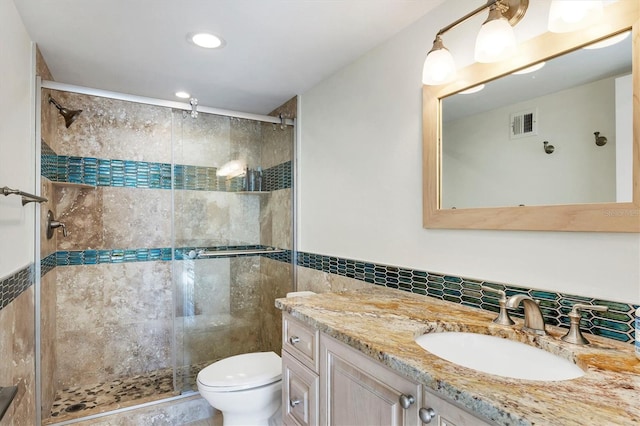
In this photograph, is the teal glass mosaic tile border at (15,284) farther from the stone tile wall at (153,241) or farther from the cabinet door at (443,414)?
the cabinet door at (443,414)

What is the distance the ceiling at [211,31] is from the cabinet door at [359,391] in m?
1.45

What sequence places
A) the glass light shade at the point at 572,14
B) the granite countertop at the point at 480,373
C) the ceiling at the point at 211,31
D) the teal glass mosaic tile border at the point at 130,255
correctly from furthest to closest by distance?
the teal glass mosaic tile border at the point at 130,255 < the ceiling at the point at 211,31 < the glass light shade at the point at 572,14 < the granite countertop at the point at 480,373

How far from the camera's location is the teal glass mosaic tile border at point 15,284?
4.50ft

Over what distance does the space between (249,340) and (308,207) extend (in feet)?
3.90

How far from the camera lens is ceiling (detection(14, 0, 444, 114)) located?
5.09 feet

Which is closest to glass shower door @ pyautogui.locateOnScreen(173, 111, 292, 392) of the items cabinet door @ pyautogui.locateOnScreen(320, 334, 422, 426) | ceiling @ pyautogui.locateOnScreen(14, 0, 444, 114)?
ceiling @ pyautogui.locateOnScreen(14, 0, 444, 114)

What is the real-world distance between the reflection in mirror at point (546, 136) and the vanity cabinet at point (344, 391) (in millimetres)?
754

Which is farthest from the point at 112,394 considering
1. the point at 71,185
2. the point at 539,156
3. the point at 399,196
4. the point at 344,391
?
the point at 539,156

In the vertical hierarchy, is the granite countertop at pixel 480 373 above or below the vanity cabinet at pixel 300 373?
above

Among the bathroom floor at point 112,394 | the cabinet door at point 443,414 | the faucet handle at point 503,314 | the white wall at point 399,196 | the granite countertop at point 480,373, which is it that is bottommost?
the bathroom floor at point 112,394

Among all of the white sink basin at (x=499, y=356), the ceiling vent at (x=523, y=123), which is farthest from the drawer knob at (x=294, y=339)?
the ceiling vent at (x=523, y=123)

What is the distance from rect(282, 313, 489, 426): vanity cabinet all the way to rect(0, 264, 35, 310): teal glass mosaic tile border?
1.13m

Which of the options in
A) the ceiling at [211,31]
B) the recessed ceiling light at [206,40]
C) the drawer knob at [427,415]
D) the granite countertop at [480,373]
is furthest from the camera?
the recessed ceiling light at [206,40]

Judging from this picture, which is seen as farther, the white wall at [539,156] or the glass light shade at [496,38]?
the glass light shade at [496,38]
